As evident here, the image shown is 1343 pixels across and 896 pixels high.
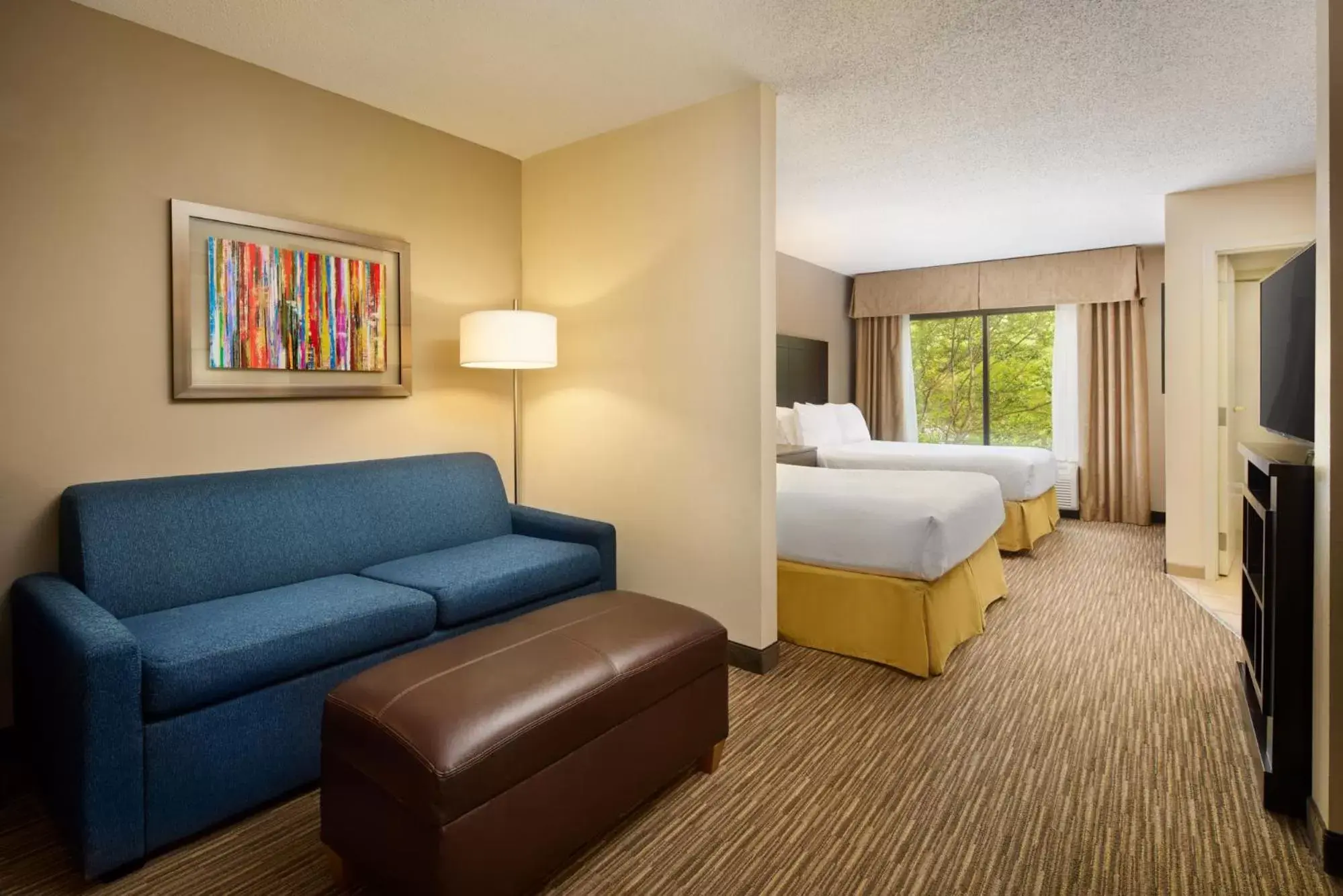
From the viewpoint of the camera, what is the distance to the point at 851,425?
6.54 meters

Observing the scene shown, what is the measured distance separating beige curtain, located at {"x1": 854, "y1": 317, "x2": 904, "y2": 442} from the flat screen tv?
4.59 m

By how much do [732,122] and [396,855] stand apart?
2.83m

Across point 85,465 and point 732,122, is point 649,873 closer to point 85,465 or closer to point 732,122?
point 85,465

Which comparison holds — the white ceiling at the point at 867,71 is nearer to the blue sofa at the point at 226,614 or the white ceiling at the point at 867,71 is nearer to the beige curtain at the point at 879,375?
the blue sofa at the point at 226,614

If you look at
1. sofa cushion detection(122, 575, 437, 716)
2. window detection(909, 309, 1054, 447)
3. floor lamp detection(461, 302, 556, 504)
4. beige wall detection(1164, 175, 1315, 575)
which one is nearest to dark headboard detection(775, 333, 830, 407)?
window detection(909, 309, 1054, 447)

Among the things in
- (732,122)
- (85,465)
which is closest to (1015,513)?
(732,122)

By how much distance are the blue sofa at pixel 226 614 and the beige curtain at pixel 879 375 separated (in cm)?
527

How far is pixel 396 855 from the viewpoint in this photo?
150 cm

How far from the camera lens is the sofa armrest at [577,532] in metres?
3.05

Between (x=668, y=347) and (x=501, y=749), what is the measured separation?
2.10 metres

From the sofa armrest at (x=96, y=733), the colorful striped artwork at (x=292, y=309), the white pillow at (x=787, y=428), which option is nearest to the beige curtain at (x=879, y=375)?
the white pillow at (x=787, y=428)

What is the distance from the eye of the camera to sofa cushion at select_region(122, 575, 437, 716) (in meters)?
1.79

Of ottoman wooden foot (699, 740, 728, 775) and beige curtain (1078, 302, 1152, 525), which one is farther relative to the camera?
beige curtain (1078, 302, 1152, 525)

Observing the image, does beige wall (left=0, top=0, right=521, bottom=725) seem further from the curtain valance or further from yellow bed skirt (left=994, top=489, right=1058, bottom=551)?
the curtain valance
